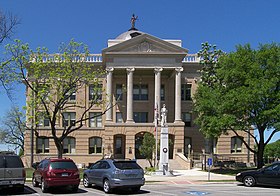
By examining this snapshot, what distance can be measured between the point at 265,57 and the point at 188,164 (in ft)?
49.9

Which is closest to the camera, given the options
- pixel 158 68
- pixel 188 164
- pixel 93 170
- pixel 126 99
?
pixel 93 170

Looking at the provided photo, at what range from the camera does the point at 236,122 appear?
3188 centimetres

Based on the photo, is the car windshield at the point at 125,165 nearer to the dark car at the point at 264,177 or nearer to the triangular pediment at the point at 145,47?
the dark car at the point at 264,177

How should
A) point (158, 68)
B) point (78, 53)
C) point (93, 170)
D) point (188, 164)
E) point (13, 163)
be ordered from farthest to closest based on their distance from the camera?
1. point (158, 68)
2. point (188, 164)
3. point (78, 53)
4. point (93, 170)
5. point (13, 163)

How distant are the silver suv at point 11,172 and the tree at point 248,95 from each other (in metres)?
18.4

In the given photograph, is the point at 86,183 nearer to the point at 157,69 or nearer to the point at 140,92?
the point at 157,69

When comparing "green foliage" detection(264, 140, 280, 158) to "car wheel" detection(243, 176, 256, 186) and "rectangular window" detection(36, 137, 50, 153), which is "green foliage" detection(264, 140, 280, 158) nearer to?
"rectangular window" detection(36, 137, 50, 153)

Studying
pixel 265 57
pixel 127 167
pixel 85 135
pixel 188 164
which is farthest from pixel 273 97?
pixel 85 135

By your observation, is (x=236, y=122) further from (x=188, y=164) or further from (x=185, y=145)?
(x=185, y=145)

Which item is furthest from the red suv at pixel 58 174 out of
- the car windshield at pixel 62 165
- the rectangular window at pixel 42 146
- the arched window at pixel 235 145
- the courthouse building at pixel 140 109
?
the arched window at pixel 235 145

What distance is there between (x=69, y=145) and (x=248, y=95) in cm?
2913

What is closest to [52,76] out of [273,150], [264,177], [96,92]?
[96,92]

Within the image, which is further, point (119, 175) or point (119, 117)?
point (119, 117)

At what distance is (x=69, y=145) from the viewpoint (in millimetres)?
51562
